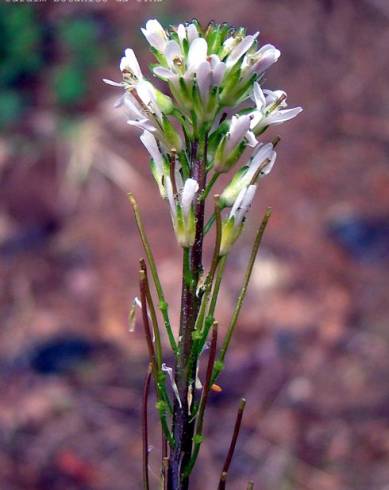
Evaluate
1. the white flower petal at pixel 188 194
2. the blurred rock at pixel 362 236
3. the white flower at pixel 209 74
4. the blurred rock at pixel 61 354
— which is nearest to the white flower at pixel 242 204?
the white flower petal at pixel 188 194

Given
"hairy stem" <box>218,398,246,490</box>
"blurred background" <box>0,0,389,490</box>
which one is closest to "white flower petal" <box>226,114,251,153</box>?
"hairy stem" <box>218,398,246,490</box>

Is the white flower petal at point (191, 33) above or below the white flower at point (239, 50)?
above

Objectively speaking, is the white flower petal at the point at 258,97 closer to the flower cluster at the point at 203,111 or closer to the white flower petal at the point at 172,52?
the flower cluster at the point at 203,111

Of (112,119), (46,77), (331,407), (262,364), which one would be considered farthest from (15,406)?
(46,77)

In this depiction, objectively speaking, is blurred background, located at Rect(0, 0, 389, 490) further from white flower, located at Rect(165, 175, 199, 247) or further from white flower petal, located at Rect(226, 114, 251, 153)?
white flower petal, located at Rect(226, 114, 251, 153)

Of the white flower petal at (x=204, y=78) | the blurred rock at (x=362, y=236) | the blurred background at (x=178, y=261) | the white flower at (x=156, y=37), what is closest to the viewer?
the white flower petal at (x=204, y=78)

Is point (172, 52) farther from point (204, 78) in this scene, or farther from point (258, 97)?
point (258, 97)

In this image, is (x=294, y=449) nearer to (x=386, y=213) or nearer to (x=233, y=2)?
(x=386, y=213)
